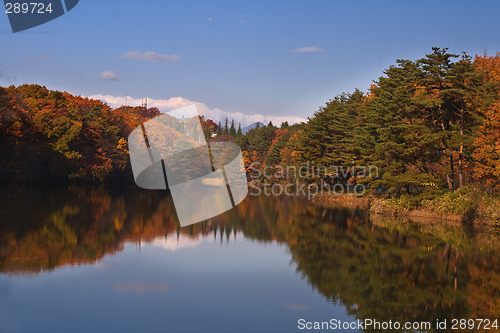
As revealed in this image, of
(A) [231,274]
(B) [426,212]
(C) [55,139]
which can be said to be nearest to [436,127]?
(B) [426,212]

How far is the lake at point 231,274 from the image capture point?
1180 centimetres

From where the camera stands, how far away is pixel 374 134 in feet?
126

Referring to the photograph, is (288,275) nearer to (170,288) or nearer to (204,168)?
(170,288)

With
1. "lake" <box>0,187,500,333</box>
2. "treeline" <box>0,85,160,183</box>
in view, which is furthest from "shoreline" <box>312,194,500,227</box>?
"treeline" <box>0,85,160,183</box>

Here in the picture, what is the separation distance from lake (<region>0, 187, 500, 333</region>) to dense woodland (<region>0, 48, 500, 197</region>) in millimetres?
5157

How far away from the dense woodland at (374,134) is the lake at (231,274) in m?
5.16

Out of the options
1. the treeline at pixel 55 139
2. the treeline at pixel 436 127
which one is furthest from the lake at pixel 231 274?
the treeline at pixel 55 139

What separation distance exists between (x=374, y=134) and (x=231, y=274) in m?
24.5

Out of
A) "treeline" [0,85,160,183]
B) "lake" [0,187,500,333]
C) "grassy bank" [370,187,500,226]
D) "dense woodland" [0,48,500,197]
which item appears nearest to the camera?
"lake" [0,187,500,333]

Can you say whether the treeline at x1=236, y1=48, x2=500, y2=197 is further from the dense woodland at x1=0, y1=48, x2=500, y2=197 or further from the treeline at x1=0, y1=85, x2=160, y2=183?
the treeline at x1=0, y1=85, x2=160, y2=183

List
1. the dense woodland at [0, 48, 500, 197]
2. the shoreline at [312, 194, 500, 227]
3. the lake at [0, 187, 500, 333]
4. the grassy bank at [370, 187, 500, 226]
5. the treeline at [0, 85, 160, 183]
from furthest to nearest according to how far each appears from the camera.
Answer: the treeline at [0, 85, 160, 183]
the dense woodland at [0, 48, 500, 197]
the grassy bank at [370, 187, 500, 226]
the shoreline at [312, 194, 500, 227]
the lake at [0, 187, 500, 333]

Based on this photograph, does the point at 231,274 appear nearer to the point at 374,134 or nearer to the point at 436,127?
the point at 436,127

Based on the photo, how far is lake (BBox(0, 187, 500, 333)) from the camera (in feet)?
38.7

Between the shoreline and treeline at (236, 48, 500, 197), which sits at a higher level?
treeline at (236, 48, 500, 197)
